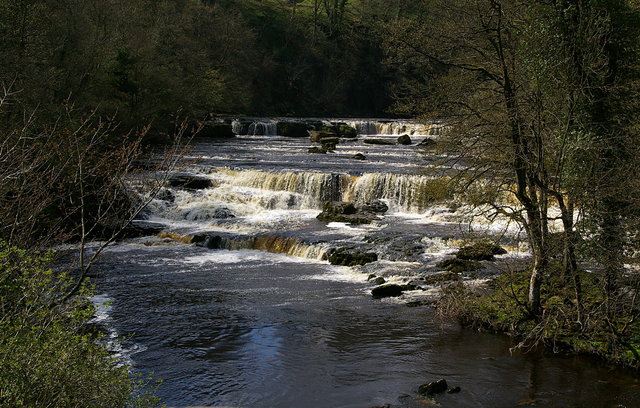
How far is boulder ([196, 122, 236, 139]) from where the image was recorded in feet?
173

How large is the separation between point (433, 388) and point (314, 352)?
10.2 feet

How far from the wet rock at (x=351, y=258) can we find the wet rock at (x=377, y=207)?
23.7 ft

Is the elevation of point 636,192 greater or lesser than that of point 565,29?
lesser

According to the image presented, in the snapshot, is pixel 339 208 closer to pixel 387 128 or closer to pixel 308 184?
pixel 308 184

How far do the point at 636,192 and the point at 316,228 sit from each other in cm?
1496

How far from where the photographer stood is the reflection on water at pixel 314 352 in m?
10.8

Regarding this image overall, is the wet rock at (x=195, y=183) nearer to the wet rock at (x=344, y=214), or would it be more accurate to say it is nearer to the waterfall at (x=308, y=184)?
the waterfall at (x=308, y=184)

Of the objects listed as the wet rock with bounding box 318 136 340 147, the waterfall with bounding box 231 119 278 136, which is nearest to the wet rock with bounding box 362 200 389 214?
the wet rock with bounding box 318 136 340 147

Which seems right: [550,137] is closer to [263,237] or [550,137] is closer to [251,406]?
[251,406]

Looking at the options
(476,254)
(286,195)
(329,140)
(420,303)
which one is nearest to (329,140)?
(329,140)

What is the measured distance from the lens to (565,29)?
42.8 feet

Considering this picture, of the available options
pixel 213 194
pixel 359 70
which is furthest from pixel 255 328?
pixel 359 70

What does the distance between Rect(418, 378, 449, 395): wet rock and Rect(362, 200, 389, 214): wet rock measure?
17256 millimetres

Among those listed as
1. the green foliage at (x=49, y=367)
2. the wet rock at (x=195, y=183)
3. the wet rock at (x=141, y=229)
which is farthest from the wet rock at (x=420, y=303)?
the wet rock at (x=195, y=183)
